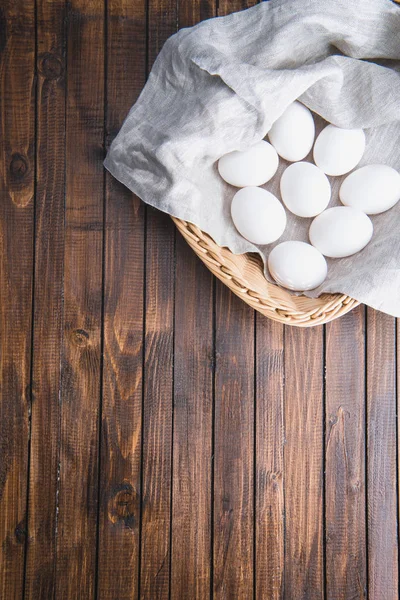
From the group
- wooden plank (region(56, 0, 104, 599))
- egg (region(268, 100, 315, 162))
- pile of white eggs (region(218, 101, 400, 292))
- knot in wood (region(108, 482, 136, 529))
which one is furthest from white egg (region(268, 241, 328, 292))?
knot in wood (region(108, 482, 136, 529))

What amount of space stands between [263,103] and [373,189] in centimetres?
15

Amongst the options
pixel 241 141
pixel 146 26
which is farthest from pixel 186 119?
pixel 146 26

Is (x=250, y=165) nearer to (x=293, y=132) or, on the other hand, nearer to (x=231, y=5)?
(x=293, y=132)

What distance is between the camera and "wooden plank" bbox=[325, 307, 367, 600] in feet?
2.11

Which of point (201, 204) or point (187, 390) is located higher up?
point (201, 204)

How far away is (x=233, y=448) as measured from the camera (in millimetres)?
643

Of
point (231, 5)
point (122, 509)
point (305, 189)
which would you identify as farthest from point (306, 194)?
point (122, 509)

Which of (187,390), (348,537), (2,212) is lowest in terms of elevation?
(348,537)

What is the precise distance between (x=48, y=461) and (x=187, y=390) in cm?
18

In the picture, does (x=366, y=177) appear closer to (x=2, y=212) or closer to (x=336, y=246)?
(x=336, y=246)

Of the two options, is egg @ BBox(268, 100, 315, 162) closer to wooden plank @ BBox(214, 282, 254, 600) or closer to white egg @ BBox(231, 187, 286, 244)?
white egg @ BBox(231, 187, 286, 244)

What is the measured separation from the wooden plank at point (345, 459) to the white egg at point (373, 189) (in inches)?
5.2

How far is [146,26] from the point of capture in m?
0.66

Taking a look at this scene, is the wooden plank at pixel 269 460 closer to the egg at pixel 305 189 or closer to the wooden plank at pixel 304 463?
the wooden plank at pixel 304 463
